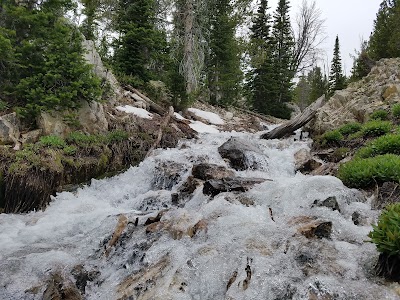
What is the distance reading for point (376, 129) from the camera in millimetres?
9719

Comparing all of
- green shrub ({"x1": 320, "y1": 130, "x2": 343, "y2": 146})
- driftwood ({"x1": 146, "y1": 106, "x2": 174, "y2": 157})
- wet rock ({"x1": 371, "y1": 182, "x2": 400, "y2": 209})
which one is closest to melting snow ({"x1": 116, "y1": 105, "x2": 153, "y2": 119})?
driftwood ({"x1": 146, "y1": 106, "x2": 174, "y2": 157})

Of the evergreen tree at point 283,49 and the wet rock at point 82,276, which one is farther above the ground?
the evergreen tree at point 283,49

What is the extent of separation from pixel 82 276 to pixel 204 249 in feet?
6.12

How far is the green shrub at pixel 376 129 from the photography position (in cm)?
957

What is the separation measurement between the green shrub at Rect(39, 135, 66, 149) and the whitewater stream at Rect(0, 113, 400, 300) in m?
1.64

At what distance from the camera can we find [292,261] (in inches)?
173

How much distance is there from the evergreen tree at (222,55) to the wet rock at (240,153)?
1201 centimetres

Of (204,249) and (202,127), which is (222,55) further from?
(204,249)

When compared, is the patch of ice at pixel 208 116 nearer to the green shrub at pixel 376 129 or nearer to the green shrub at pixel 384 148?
the green shrub at pixel 376 129

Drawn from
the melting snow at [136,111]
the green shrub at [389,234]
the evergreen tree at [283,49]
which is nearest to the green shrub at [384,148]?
the green shrub at [389,234]

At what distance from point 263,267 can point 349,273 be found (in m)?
1.02

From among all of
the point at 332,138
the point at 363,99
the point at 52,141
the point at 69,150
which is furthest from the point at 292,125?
the point at 52,141

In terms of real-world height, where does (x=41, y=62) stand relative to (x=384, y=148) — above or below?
above

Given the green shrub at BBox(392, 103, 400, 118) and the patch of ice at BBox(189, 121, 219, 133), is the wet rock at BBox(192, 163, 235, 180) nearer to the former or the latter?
the green shrub at BBox(392, 103, 400, 118)
